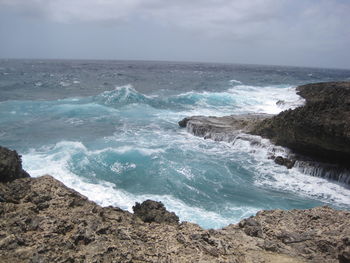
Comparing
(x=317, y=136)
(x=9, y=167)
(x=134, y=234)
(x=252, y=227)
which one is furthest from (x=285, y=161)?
(x=9, y=167)

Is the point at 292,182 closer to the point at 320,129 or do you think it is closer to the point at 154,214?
the point at 320,129

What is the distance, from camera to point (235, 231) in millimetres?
5238

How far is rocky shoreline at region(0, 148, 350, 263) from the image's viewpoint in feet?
13.4

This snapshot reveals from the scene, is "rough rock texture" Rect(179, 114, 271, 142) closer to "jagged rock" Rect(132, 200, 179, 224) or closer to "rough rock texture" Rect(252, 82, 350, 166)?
"rough rock texture" Rect(252, 82, 350, 166)

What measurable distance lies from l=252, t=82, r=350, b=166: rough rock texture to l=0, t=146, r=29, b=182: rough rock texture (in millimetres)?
11421

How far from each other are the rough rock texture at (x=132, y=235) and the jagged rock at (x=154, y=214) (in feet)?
1.41

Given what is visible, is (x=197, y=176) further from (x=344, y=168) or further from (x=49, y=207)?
(x=49, y=207)

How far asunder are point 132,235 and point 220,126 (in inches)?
575

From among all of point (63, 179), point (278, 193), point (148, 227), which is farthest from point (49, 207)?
point (278, 193)

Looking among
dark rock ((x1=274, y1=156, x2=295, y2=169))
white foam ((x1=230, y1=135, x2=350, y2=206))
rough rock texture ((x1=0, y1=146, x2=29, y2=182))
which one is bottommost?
white foam ((x1=230, y1=135, x2=350, y2=206))

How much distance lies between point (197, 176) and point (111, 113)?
15154 millimetres

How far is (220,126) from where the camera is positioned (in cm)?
1859

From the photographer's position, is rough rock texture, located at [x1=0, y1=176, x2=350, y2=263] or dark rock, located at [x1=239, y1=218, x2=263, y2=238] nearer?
rough rock texture, located at [x1=0, y1=176, x2=350, y2=263]

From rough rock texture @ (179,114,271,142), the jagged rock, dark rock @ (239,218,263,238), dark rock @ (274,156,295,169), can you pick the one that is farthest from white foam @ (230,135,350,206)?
the jagged rock
